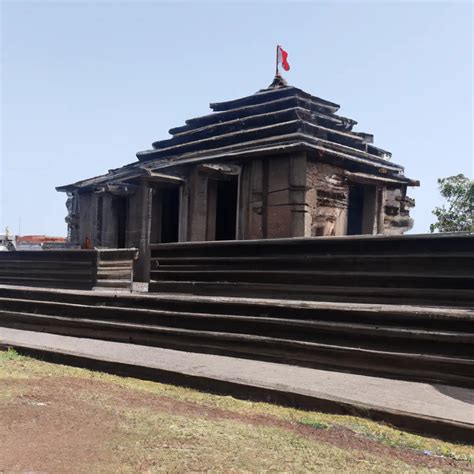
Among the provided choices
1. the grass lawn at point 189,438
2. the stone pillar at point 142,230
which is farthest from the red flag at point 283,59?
the grass lawn at point 189,438

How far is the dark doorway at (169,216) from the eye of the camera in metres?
16.5

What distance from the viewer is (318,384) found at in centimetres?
553

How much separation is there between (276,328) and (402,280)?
176 centimetres

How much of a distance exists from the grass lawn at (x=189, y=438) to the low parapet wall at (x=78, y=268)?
5662mm

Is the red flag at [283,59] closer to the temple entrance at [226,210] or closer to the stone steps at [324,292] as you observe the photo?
the temple entrance at [226,210]

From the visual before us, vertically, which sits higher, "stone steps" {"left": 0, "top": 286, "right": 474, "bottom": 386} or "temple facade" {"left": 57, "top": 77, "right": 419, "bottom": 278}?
"temple facade" {"left": 57, "top": 77, "right": 419, "bottom": 278}

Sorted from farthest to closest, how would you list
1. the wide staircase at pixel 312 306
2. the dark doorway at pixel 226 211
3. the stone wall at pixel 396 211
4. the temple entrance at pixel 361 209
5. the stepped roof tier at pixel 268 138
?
the dark doorway at pixel 226 211, the stone wall at pixel 396 211, the temple entrance at pixel 361 209, the stepped roof tier at pixel 268 138, the wide staircase at pixel 312 306

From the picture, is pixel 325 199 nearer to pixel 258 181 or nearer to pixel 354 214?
pixel 258 181

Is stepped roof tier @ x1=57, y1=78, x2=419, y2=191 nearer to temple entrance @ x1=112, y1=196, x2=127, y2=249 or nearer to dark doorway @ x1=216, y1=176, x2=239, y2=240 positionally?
temple entrance @ x1=112, y1=196, x2=127, y2=249

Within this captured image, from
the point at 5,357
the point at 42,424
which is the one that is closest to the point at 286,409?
the point at 42,424

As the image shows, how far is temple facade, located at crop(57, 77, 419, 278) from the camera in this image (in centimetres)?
1259

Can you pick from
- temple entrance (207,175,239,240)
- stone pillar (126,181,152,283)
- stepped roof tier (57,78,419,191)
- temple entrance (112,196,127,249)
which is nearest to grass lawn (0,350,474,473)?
stepped roof tier (57,78,419,191)

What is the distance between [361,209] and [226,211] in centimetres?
454

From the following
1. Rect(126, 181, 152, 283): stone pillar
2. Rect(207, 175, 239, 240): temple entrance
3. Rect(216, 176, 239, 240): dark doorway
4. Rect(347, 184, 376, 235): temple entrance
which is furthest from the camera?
Rect(216, 176, 239, 240): dark doorway
